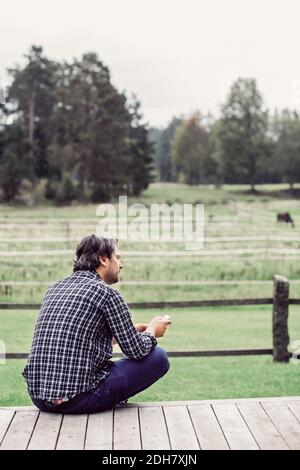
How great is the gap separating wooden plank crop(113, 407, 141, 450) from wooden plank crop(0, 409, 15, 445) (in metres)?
0.48

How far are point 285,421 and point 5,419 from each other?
1277 millimetres

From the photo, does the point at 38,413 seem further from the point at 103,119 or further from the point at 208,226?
the point at 103,119

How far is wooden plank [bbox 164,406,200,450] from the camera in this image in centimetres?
284

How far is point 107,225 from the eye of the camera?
78.4 feet

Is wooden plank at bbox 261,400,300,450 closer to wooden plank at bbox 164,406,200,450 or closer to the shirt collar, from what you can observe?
wooden plank at bbox 164,406,200,450

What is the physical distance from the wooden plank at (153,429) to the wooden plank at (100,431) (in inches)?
5.6

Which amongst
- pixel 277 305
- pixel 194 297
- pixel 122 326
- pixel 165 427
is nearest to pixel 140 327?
pixel 122 326

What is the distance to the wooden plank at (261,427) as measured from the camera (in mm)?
2846

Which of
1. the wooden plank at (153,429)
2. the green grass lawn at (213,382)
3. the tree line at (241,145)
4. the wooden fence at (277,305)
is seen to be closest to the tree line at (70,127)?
the tree line at (241,145)

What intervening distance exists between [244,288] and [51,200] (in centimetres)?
2128

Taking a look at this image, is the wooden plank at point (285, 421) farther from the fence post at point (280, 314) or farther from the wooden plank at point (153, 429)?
the fence post at point (280, 314)

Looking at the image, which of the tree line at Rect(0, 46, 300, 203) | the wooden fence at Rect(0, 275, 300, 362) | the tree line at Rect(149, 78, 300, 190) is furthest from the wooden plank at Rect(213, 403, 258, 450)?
the tree line at Rect(149, 78, 300, 190)
